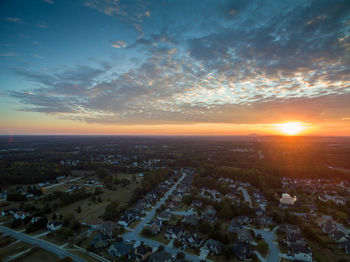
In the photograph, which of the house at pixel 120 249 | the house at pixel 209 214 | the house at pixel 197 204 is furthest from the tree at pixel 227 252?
the house at pixel 197 204

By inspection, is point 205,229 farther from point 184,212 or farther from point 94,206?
point 94,206

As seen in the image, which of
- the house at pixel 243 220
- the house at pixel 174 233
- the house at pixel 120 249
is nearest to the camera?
the house at pixel 120 249

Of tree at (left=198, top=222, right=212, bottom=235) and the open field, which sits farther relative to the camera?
the open field

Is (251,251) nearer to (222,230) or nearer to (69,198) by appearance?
(222,230)

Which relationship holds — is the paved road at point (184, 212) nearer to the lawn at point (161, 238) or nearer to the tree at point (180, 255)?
the lawn at point (161, 238)

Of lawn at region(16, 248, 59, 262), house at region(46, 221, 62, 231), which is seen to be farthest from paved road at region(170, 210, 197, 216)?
house at region(46, 221, 62, 231)

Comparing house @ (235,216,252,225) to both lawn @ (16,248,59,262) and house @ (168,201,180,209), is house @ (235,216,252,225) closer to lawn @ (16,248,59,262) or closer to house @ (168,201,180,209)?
house @ (168,201,180,209)
